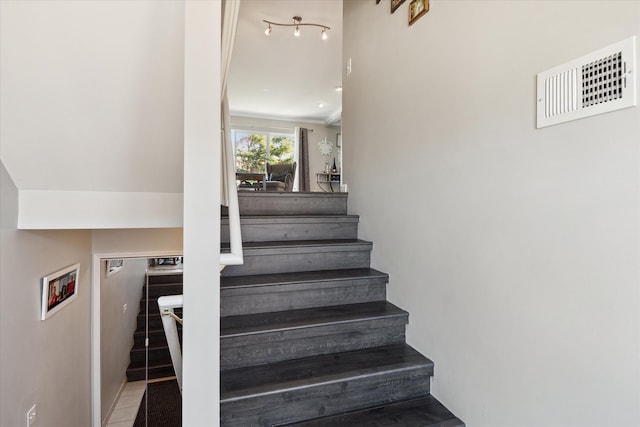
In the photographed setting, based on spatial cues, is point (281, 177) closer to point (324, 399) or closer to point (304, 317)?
point (304, 317)

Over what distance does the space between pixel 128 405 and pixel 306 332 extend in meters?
3.96

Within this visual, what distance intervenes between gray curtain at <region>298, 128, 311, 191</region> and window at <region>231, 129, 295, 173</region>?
28 centimetres

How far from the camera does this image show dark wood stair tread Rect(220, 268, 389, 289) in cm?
184

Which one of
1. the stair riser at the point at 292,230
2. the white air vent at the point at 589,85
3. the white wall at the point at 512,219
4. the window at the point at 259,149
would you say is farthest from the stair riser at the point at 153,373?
the white air vent at the point at 589,85

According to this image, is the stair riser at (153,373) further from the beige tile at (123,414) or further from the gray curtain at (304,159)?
the gray curtain at (304,159)

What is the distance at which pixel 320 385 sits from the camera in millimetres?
1474

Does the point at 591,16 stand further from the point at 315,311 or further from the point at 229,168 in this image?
the point at 315,311

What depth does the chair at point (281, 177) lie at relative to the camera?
230 inches

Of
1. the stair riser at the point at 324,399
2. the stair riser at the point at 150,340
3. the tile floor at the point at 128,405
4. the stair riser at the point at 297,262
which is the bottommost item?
the tile floor at the point at 128,405

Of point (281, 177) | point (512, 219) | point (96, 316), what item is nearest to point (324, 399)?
point (512, 219)

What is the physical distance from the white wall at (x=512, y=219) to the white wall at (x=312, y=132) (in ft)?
20.0

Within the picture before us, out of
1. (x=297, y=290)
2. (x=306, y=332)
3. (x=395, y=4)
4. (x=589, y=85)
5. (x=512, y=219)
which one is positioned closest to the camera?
(x=589, y=85)

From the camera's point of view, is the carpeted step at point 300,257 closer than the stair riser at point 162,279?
Yes

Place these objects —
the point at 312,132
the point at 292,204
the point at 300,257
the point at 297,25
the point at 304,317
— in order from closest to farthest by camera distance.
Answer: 1. the point at 304,317
2. the point at 300,257
3. the point at 292,204
4. the point at 297,25
5. the point at 312,132
